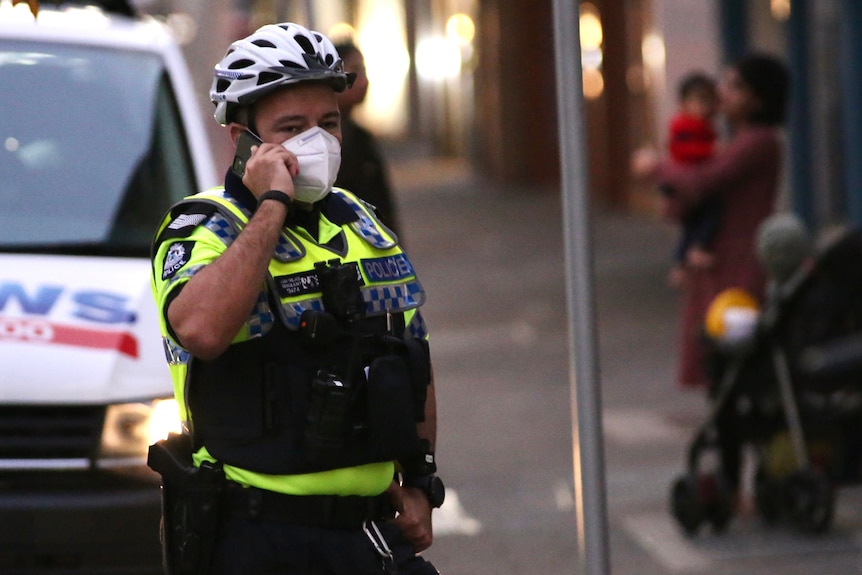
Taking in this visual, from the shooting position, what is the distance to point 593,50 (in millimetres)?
23234

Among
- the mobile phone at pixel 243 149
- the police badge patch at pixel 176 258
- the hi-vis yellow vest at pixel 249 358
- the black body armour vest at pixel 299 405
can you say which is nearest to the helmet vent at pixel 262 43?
the mobile phone at pixel 243 149

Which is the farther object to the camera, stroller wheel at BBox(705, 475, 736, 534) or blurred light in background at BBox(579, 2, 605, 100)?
blurred light in background at BBox(579, 2, 605, 100)

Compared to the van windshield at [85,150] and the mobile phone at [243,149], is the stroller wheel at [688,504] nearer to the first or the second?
the van windshield at [85,150]

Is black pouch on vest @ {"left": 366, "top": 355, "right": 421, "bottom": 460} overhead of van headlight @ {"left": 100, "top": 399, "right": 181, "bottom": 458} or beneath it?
overhead

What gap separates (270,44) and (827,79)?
37.8ft

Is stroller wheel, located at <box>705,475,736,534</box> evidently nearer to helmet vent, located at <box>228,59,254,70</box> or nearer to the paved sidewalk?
the paved sidewalk

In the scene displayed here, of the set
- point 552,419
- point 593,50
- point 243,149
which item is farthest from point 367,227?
point 593,50

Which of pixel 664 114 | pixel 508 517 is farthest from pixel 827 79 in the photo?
pixel 508 517

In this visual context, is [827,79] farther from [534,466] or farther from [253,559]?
[253,559]

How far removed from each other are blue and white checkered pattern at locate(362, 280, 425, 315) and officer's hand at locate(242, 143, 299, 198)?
11.0 inches

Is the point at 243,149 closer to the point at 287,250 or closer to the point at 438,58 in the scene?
the point at 287,250

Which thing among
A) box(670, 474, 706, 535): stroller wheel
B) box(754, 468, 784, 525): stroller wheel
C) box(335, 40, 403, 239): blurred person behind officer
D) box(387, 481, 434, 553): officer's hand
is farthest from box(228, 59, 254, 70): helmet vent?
box(754, 468, 784, 525): stroller wheel

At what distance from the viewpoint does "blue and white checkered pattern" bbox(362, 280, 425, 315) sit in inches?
126

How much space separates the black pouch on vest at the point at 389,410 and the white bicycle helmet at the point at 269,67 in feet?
1.86
